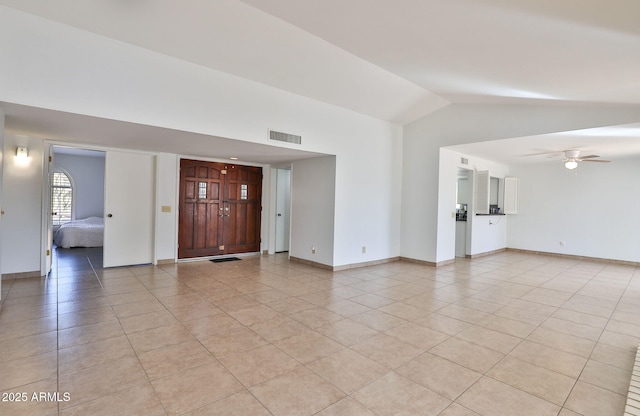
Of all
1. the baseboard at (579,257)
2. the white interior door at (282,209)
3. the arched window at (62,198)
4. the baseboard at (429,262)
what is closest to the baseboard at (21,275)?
the white interior door at (282,209)

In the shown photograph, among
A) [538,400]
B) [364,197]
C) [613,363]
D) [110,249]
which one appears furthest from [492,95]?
[110,249]

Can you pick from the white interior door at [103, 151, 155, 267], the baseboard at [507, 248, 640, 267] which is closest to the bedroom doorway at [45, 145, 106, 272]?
the white interior door at [103, 151, 155, 267]

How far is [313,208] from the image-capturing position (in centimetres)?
639

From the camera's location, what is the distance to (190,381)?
2.25 m

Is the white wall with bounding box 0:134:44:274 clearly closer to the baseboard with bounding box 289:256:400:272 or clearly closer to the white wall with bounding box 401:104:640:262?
the baseboard with bounding box 289:256:400:272

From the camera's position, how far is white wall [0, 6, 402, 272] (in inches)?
121

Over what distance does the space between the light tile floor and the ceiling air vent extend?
2.28 m

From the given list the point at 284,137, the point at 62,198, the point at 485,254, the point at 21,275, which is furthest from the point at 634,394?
the point at 62,198

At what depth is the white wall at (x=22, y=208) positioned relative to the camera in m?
4.71

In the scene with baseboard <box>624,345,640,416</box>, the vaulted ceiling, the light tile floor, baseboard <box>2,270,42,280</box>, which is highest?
the vaulted ceiling

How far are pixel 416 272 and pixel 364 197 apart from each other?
1.76 m

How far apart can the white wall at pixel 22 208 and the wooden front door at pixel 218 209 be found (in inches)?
85.1

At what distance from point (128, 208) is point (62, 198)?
617cm

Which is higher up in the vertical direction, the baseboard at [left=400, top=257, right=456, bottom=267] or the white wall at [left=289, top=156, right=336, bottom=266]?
the white wall at [left=289, top=156, right=336, bottom=266]
